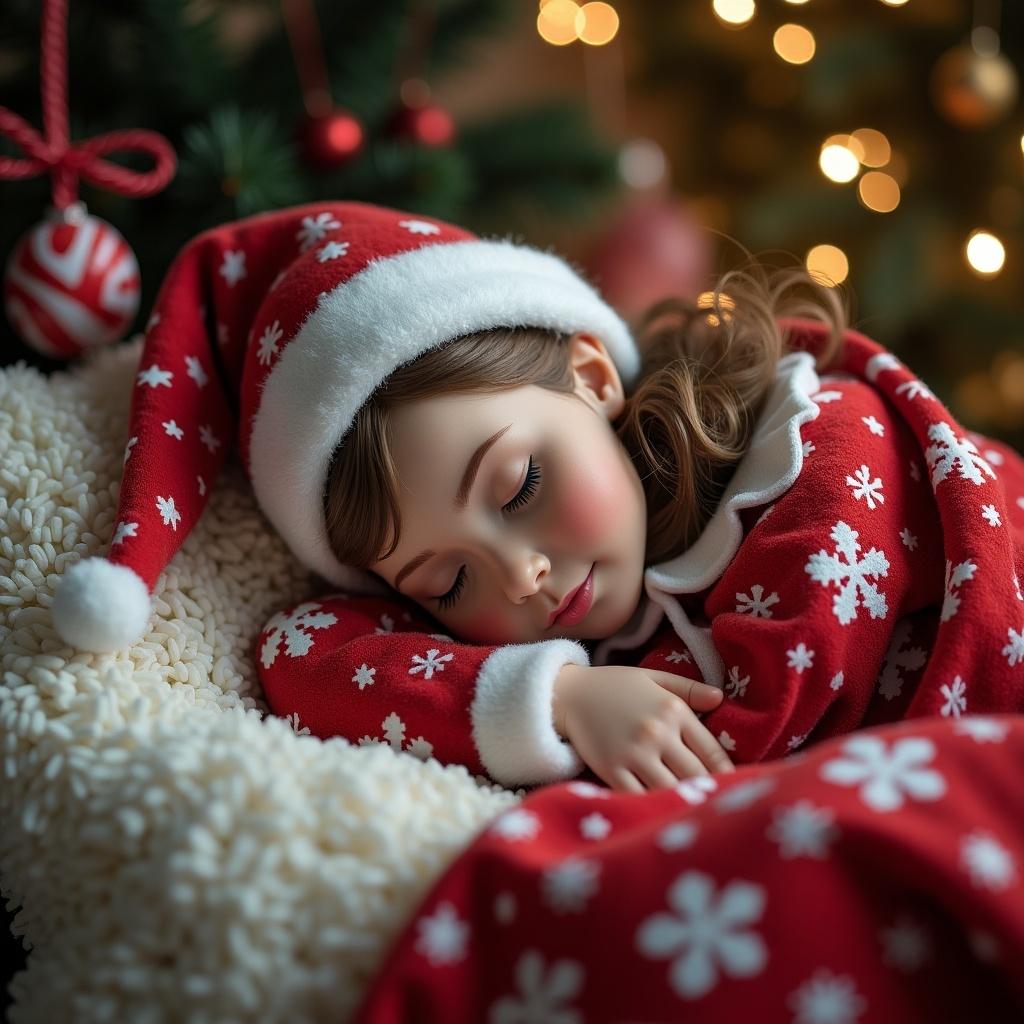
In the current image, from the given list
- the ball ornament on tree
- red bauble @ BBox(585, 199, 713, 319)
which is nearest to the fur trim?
red bauble @ BBox(585, 199, 713, 319)

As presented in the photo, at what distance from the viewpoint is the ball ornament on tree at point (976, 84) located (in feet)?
5.01

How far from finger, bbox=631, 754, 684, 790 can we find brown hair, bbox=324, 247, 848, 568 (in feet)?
0.85

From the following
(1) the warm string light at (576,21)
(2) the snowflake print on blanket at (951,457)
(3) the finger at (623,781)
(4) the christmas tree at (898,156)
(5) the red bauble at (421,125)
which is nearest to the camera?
(3) the finger at (623,781)

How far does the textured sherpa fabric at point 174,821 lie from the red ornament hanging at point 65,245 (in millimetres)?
231

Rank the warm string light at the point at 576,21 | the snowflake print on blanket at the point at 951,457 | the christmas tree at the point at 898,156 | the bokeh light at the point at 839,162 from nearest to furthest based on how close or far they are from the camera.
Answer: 1. the snowflake print on blanket at the point at 951,457
2. the christmas tree at the point at 898,156
3. the bokeh light at the point at 839,162
4. the warm string light at the point at 576,21

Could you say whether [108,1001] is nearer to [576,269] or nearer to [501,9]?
[576,269]

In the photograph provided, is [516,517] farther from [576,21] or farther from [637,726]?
[576,21]

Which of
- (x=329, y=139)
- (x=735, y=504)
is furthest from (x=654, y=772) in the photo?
(x=329, y=139)

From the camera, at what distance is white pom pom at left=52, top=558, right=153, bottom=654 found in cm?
75

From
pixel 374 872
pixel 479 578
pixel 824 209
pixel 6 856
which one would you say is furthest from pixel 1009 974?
pixel 824 209

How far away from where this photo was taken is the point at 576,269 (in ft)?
3.65

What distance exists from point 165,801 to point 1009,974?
1.64 ft

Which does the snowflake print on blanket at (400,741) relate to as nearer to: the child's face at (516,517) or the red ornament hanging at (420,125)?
the child's face at (516,517)

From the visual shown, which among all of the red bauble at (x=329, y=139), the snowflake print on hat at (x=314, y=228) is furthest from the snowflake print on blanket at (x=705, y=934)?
the red bauble at (x=329, y=139)
